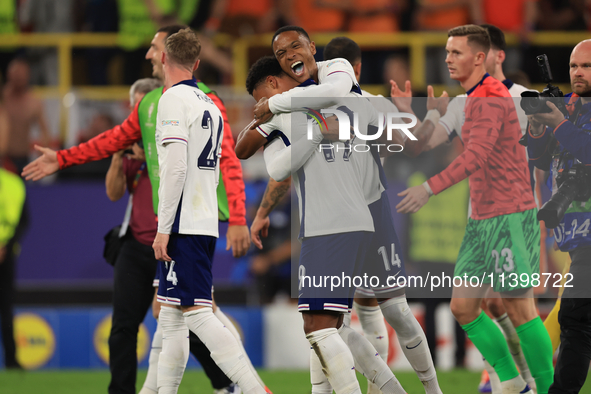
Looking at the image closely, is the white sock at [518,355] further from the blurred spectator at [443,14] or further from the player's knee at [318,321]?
the blurred spectator at [443,14]

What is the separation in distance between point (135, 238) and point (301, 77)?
177 cm

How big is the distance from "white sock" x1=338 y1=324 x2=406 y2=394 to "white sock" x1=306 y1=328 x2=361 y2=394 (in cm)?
28

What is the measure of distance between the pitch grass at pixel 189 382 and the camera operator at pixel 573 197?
1922 mm

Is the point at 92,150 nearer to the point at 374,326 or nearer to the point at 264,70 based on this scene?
the point at 264,70

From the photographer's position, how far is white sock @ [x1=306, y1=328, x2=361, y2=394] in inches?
151

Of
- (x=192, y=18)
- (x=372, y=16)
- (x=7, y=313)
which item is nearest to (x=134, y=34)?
(x=192, y=18)

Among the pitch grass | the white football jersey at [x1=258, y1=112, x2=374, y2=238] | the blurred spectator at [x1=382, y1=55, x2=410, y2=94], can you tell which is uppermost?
the blurred spectator at [x1=382, y1=55, x2=410, y2=94]

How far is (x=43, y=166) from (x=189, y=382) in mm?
3046

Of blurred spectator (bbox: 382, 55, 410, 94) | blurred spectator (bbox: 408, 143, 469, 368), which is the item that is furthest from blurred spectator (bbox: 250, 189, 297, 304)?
blurred spectator (bbox: 382, 55, 410, 94)

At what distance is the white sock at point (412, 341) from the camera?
4.27 metres

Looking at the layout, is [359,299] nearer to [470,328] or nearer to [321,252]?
[470,328]

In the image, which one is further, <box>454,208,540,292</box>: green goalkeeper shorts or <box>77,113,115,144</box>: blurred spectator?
<box>77,113,115,144</box>: blurred spectator

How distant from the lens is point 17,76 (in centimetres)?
998

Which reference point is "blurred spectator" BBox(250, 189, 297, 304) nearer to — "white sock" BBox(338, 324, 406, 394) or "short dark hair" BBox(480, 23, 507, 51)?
"short dark hair" BBox(480, 23, 507, 51)
